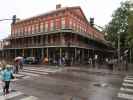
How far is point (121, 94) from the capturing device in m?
9.80

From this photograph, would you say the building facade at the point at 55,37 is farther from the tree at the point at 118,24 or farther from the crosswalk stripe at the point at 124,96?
the crosswalk stripe at the point at 124,96

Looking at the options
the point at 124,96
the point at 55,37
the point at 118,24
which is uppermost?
the point at 118,24

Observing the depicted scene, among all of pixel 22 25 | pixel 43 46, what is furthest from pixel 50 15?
pixel 22 25

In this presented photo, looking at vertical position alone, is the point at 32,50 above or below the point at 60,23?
below

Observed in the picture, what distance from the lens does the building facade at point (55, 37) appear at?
34.4m

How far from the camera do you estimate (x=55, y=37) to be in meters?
36.1

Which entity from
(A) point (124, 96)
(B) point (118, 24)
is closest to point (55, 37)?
(B) point (118, 24)

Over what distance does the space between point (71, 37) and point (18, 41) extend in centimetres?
1757

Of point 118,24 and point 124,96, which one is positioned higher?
point 118,24

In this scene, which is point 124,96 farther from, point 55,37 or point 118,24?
point 118,24

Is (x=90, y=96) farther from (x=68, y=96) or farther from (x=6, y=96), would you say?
(x=6, y=96)

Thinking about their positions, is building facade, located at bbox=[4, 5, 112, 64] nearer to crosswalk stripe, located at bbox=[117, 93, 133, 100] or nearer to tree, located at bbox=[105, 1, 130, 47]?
tree, located at bbox=[105, 1, 130, 47]

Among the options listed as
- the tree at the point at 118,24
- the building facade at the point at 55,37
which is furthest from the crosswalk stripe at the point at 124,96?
the tree at the point at 118,24

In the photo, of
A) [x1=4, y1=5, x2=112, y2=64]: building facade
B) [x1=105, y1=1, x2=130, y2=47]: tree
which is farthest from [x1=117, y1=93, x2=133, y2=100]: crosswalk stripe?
[x1=105, y1=1, x2=130, y2=47]: tree
